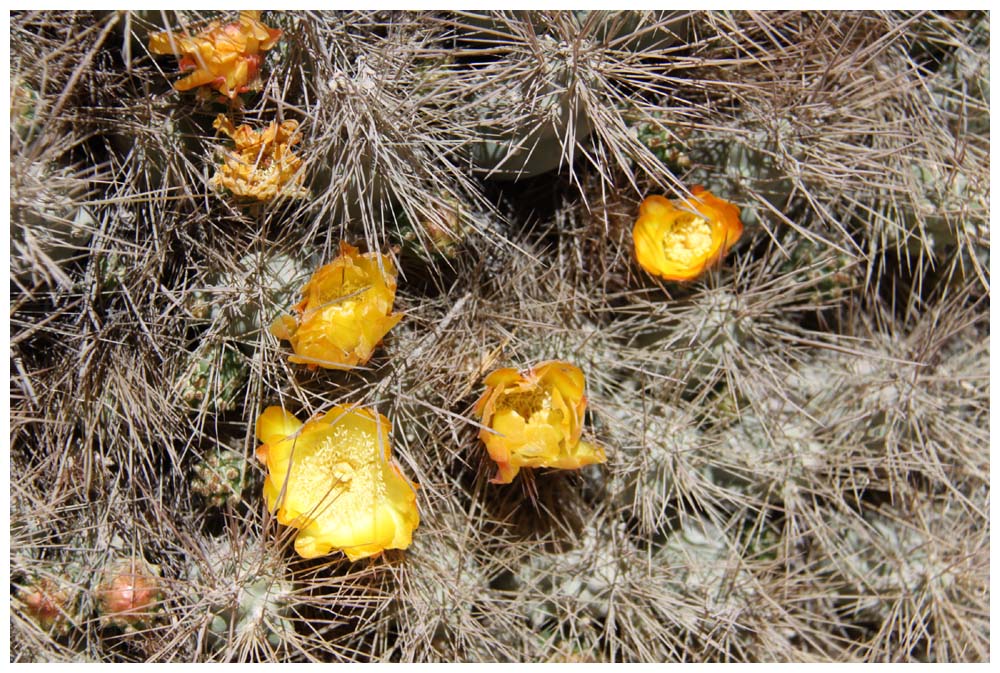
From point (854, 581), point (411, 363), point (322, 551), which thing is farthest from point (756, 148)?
point (322, 551)

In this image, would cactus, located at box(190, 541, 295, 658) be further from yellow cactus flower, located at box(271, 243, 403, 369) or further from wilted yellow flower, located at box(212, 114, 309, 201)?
wilted yellow flower, located at box(212, 114, 309, 201)

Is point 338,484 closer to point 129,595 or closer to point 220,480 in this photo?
point 220,480

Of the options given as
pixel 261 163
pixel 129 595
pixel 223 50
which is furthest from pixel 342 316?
pixel 129 595

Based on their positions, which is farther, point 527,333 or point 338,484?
point 527,333

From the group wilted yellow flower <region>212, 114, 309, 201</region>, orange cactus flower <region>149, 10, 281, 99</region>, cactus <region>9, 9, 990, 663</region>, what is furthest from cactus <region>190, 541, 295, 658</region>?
orange cactus flower <region>149, 10, 281, 99</region>

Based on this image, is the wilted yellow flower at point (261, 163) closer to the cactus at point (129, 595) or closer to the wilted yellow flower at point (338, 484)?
the wilted yellow flower at point (338, 484)
